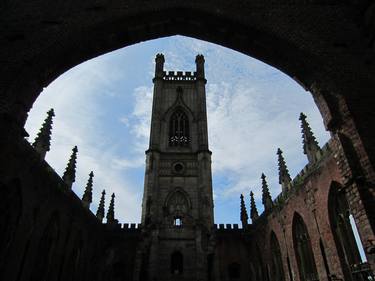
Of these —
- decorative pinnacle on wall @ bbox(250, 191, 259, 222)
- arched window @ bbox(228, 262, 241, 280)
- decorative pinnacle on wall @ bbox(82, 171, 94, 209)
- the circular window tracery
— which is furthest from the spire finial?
decorative pinnacle on wall @ bbox(250, 191, 259, 222)

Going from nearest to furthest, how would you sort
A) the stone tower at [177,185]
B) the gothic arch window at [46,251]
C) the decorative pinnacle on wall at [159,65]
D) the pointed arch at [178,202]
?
the gothic arch window at [46,251], the stone tower at [177,185], the pointed arch at [178,202], the decorative pinnacle on wall at [159,65]

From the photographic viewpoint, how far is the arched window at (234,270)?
76.6 ft

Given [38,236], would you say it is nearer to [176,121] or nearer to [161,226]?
[161,226]

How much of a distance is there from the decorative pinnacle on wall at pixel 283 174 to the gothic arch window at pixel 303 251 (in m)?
2.31

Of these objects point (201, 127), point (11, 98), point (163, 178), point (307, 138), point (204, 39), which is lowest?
point (11, 98)

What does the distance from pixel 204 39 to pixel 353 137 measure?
4.87 metres

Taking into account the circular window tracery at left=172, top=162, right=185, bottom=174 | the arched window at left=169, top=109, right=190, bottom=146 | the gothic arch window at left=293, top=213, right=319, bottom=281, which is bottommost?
the gothic arch window at left=293, top=213, right=319, bottom=281

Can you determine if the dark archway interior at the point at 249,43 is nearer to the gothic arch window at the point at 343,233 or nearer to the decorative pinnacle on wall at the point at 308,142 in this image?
the gothic arch window at the point at 343,233

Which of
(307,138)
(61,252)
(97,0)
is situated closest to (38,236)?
(61,252)

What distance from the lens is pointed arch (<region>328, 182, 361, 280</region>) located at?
38.5 feet

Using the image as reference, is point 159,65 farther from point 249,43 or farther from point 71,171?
point 249,43

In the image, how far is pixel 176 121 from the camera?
3170 centimetres

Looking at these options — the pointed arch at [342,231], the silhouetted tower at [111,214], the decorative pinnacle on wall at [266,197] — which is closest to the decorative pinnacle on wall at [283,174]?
the decorative pinnacle on wall at [266,197]

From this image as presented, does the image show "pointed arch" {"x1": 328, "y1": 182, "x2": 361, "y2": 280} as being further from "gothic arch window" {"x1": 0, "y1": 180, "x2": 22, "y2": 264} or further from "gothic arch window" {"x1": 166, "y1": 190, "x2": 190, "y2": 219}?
"gothic arch window" {"x1": 166, "y1": 190, "x2": 190, "y2": 219}
